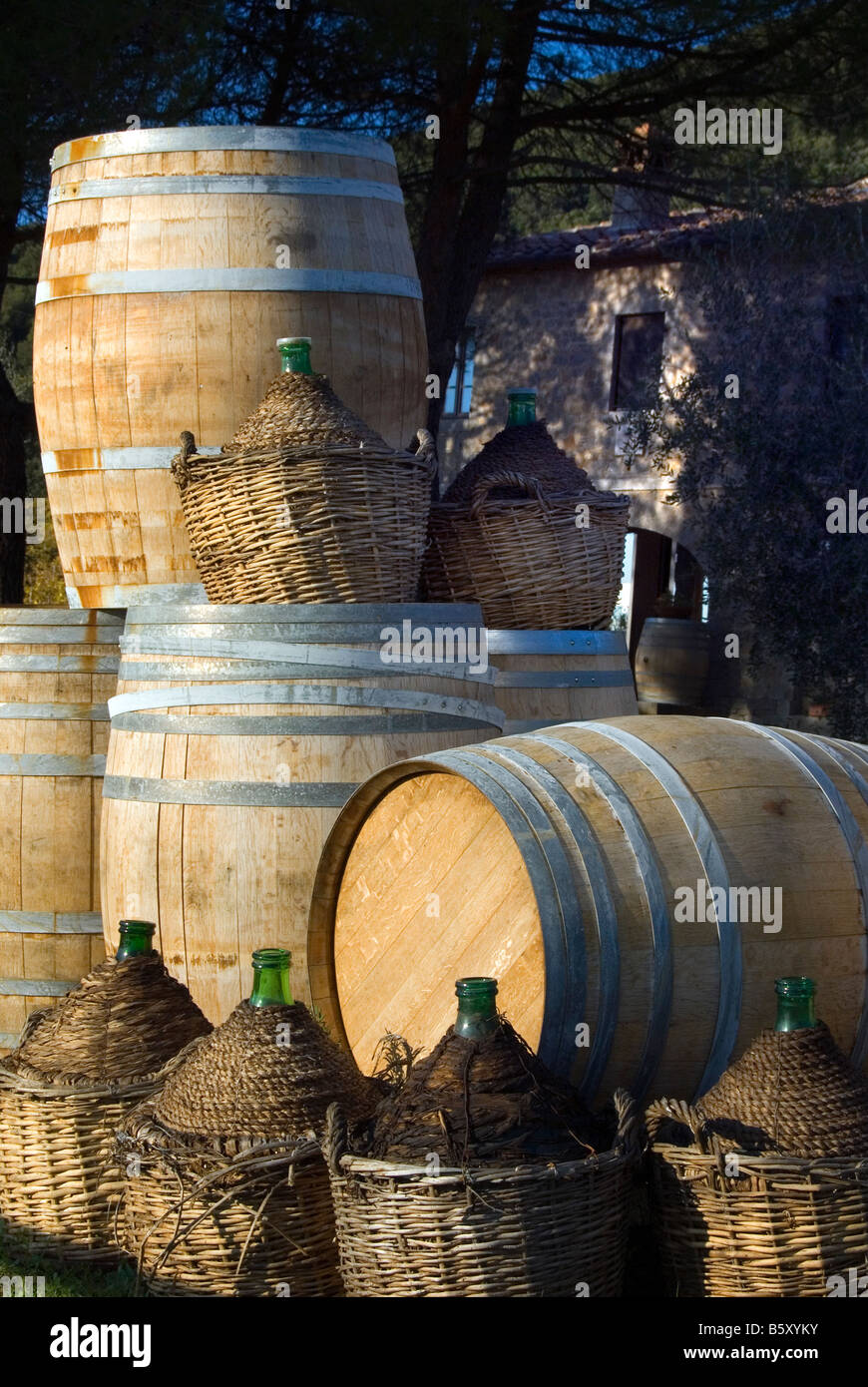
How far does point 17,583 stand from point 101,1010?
6438 mm

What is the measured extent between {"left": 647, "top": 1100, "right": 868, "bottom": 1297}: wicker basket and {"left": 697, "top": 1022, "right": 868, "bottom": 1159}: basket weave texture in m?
0.05

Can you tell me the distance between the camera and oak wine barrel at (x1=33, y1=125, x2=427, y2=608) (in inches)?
189

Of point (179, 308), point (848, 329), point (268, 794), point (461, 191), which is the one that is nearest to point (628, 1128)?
point (268, 794)

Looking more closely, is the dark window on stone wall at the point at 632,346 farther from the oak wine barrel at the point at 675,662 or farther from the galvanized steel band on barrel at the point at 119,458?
the galvanized steel band on barrel at the point at 119,458

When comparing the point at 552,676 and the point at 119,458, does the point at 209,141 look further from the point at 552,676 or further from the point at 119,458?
the point at 552,676

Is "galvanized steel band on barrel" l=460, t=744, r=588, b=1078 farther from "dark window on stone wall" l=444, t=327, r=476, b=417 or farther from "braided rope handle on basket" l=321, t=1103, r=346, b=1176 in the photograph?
"dark window on stone wall" l=444, t=327, r=476, b=417

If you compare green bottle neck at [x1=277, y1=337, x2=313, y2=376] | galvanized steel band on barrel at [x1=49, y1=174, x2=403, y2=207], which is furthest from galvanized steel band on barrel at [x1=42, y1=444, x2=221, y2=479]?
galvanized steel band on barrel at [x1=49, y1=174, x2=403, y2=207]

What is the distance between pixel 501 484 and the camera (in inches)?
200

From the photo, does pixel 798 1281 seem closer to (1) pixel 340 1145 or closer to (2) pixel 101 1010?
(1) pixel 340 1145

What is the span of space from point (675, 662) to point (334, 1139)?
1327 cm

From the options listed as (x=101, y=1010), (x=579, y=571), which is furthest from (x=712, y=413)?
(x=101, y=1010)

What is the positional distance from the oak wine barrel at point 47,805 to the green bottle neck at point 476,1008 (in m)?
1.96

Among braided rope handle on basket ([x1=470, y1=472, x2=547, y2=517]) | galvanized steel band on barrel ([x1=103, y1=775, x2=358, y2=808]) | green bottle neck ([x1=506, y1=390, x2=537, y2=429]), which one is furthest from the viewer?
green bottle neck ([x1=506, y1=390, x2=537, y2=429])

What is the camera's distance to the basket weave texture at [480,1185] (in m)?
2.83
